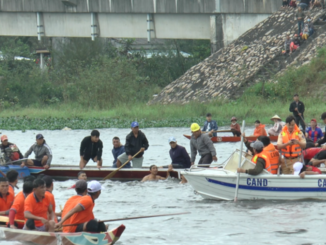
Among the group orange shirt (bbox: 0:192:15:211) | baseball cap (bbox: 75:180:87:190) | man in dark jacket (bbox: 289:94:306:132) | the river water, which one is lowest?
the river water

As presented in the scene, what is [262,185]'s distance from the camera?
16.8 m

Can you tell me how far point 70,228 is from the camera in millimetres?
12625

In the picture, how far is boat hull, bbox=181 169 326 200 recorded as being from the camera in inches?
655

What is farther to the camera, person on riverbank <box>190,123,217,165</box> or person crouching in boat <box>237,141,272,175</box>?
person on riverbank <box>190,123,217,165</box>

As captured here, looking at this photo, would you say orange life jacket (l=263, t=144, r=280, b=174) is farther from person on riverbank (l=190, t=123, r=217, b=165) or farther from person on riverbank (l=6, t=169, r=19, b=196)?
person on riverbank (l=6, t=169, r=19, b=196)

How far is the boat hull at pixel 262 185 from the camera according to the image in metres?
16.6

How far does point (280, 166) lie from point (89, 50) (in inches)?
1740

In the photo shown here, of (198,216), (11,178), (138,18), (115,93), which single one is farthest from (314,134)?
(138,18)

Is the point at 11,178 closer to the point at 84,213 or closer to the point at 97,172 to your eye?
the point at 84,213

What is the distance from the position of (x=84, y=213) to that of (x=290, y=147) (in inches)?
247

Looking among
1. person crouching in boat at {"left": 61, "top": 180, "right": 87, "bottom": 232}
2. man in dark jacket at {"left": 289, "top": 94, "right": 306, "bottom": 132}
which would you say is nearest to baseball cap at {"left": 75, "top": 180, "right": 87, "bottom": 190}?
person crouching in boat at {"left": 61, "top": 180, "right": 87, "bottom": 232}

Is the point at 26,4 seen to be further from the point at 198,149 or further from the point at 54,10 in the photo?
the point at 198,149

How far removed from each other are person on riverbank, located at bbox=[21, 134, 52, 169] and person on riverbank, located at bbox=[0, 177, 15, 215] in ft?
22.3

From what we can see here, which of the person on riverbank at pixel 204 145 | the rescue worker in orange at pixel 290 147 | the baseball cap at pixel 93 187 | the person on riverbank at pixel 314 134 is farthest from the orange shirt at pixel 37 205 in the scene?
the person on riverbank at pixel 314 134
